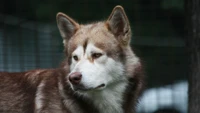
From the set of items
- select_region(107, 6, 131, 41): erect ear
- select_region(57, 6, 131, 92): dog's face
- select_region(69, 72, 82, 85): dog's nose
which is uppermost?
select_region(107, 6, 131, 41): erect ear

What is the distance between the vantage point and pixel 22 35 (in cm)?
958

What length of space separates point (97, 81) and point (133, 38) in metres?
3.49

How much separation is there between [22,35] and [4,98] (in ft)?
10.5

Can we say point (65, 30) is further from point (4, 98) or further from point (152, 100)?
point (152, 100)

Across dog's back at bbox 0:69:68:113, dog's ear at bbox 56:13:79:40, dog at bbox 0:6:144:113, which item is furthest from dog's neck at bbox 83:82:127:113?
dog's ear at bbox 56:13:79:40

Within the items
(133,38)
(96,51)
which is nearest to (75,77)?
(96,51)

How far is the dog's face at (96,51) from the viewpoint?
19.7 ft

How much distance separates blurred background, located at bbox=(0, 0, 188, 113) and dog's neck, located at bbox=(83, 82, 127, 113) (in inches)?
119

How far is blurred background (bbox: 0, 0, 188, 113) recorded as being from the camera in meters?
9.43

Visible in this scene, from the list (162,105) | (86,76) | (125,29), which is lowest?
(162,105)

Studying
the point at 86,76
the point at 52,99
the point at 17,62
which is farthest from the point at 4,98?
the point at 17,62

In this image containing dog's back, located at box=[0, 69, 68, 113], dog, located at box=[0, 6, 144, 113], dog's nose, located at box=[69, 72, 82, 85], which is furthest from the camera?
dog's back, located at box=[0, 69, 68, 113]

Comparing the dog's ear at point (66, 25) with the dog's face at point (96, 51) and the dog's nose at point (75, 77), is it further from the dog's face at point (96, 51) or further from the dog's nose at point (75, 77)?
the dog's nose at point (75, 77)

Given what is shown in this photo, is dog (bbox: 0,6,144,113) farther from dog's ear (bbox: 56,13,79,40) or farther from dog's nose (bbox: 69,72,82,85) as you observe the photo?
dog's nose (bbox: 69,72,82,85)
